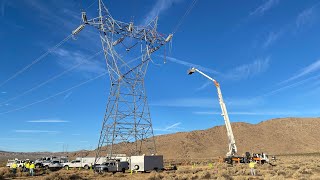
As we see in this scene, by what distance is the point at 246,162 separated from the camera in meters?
52.1

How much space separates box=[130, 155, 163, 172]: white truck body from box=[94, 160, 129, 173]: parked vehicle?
850mm

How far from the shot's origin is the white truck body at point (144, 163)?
39.1 meters

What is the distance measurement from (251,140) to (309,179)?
106189 millimetres

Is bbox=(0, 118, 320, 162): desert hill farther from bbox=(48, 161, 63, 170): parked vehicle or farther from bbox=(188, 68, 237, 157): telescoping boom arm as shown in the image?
bbox=(48, 161, 63, 170): parked vehicle

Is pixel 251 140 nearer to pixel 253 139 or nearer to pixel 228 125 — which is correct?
pixel 253 139

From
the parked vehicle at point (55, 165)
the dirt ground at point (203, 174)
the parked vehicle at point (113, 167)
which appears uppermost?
the parked vehicle at point (55, 165)

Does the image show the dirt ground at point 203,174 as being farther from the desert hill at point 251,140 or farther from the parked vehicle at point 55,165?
the desert hill at point 251,140

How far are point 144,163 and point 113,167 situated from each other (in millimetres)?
3622

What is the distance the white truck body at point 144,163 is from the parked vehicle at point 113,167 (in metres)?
0.85

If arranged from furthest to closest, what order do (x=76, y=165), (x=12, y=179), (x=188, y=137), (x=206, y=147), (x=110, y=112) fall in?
1. (x=188, y=137)
2. (x=206, y=147)
3. (x=76, y=165)
4. (x=110, y=112)
5. (x=12, y=179)

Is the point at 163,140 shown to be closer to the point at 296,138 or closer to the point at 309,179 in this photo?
the point at 296,138

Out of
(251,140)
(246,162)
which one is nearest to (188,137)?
(251,140)

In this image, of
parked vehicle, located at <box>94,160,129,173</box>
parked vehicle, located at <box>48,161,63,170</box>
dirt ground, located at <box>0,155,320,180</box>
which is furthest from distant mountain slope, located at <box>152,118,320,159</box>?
dirt ground, located at <box>0,155,320,180</box>

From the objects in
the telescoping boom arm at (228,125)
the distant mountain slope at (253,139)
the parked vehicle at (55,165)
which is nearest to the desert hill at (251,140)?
the distant mountain slope at (253,139)
